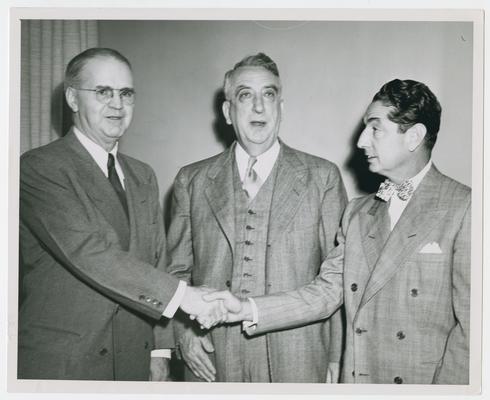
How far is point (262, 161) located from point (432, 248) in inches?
29.4

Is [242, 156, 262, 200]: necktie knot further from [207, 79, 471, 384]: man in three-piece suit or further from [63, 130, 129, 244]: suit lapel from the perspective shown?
[63, 130, 129, 244]: suit lapel

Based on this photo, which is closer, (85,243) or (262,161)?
(85,243)

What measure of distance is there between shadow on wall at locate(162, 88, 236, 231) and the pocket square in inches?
35.3

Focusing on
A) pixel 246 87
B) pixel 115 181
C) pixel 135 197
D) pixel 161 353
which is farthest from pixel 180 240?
pixel 246 87

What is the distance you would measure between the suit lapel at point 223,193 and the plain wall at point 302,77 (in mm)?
95

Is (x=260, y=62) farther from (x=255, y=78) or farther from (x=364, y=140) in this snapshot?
(x=364, y=140)

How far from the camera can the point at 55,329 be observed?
7.13 ft

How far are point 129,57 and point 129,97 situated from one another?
18 centimetres

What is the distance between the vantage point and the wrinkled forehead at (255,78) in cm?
228

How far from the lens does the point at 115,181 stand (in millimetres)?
2291

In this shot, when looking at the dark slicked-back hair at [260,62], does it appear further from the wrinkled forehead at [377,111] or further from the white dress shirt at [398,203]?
the white dress shirt at [398,203]

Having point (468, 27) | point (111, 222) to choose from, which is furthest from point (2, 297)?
point (468, 27)

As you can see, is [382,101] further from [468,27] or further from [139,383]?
[139,383]

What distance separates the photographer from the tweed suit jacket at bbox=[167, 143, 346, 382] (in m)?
2.23
